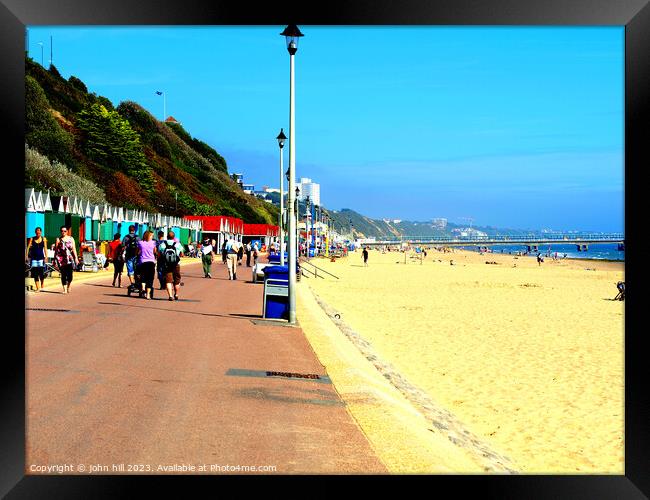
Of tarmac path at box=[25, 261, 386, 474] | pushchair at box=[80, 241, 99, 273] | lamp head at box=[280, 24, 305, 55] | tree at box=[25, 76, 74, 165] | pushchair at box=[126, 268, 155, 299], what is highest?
tree at box=[25, 76, 74, 165]

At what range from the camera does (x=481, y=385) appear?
40.9 feet

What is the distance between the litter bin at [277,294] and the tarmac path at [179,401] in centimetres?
97

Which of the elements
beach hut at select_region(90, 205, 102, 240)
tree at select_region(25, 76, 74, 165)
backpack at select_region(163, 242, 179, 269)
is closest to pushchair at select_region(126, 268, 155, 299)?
backpack at select_region(163, 242, 179, 269)

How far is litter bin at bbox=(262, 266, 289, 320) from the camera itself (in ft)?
51.1

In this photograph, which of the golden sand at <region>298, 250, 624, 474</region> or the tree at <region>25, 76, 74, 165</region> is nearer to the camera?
the golden sand at <region>298, 250, 624, 474</region>

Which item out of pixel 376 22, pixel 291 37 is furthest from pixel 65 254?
pixel 376 22

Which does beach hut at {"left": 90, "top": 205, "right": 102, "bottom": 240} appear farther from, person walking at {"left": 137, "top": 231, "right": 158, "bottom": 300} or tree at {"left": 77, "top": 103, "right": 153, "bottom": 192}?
tree at {"left": 77, "top": 103, "right": 153, "bottom": 192}

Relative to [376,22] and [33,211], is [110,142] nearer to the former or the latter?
[33,211]

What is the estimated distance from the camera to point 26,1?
5422 millimetres

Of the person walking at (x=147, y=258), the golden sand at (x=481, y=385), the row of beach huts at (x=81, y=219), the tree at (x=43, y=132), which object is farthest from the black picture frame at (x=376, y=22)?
the tree at (x=43, y=132)

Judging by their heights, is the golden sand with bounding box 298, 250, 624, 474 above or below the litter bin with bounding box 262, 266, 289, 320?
below

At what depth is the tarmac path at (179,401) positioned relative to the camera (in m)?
5.76

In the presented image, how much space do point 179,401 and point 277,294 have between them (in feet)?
27.3

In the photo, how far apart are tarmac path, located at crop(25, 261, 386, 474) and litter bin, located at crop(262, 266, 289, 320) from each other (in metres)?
0.97
